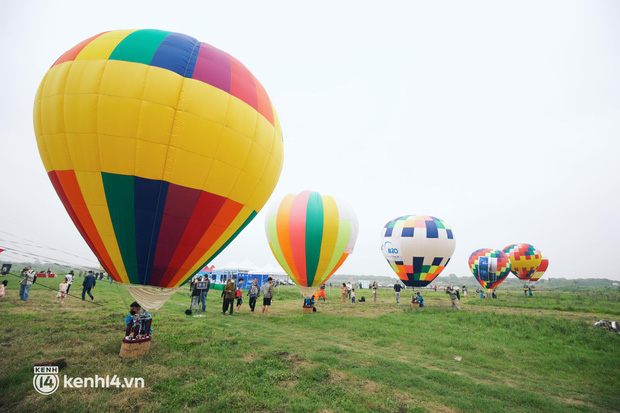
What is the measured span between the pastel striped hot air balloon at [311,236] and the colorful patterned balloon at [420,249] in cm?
409

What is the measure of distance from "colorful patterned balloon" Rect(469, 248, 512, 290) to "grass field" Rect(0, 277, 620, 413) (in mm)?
18414

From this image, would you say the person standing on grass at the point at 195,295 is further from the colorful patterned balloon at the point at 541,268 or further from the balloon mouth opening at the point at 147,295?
the colorful patterned balloon at the point at 541,268

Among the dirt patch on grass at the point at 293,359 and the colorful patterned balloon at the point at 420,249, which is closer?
the dirt patch on grass at the point at 293,359

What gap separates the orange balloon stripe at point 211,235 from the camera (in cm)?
556

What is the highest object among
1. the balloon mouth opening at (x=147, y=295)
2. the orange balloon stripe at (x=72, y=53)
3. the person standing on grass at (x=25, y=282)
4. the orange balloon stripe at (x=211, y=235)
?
the orange balloon stripe at (x=72, y=53)

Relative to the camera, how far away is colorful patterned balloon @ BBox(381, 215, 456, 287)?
1673 centimetres

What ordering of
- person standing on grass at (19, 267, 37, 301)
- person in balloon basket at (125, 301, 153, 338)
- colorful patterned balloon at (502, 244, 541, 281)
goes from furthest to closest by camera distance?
colorful patterned balloon at (502, 244, 541, 281) → person standing on grass at (19, 267, 37, 301) → person in balloon basket at (125, 301, 153, 338)

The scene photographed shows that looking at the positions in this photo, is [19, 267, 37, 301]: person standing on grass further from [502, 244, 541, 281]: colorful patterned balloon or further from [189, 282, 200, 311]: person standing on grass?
[502, 244, 541, 281]: colorful patterned balloon

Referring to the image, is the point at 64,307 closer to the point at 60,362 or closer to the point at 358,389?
the point at 60,362

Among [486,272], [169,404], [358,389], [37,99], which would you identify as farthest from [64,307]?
[486,272]

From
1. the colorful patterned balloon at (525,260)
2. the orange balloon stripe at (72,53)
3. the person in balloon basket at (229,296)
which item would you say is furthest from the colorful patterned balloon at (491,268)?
the orange balloon stripe at (72,53)

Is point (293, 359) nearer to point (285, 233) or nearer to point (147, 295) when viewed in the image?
point (147, 295)

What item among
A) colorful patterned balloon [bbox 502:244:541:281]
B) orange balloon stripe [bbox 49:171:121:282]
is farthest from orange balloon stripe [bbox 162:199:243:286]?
colorful patterned balloon [bbox 502:244:541:281]

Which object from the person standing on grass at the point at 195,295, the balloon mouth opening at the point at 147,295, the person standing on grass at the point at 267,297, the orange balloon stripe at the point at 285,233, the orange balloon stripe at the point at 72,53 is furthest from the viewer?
→ the orange balloon stripe at the point at 285,233
